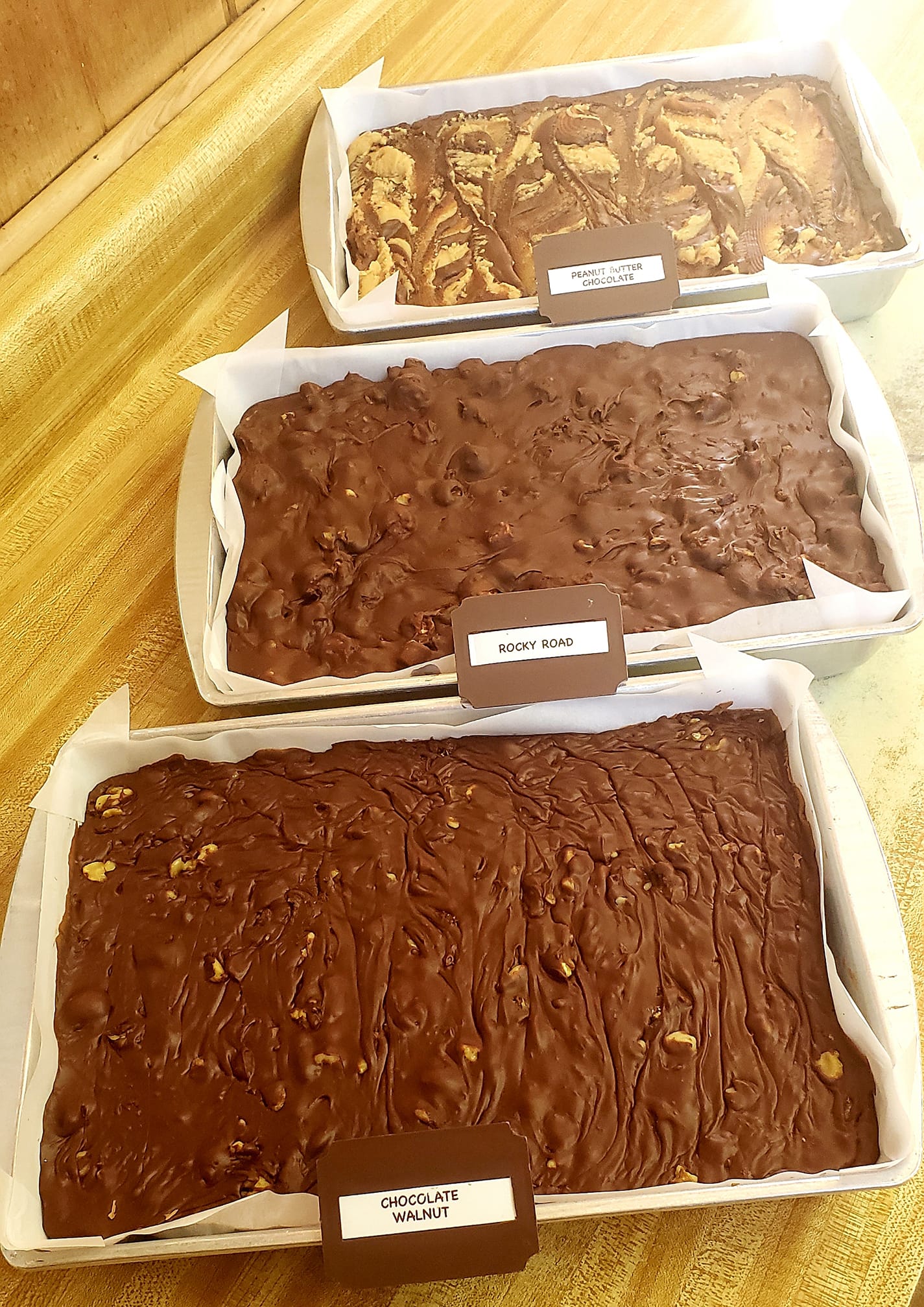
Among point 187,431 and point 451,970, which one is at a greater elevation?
point 187,431

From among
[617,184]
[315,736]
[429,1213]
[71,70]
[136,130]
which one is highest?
[71,70]

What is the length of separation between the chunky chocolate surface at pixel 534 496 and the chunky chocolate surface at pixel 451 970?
245 mm

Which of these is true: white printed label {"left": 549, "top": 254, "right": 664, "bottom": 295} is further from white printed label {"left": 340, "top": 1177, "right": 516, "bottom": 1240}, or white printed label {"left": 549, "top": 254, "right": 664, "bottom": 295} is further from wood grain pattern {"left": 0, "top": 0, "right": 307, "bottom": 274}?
white printed label {"left": 340, "top": 1177, "right": 516, "bottom": 1240}

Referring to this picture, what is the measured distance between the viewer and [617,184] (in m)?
2.37

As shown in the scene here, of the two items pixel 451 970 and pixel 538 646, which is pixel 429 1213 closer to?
pixel 451 970

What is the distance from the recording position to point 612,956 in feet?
4.71

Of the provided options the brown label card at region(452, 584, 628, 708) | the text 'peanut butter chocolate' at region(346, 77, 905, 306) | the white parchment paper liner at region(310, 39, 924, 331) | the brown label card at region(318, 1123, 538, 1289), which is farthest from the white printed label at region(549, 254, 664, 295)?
the brown label card at region(318, 1123, 538, 1289)

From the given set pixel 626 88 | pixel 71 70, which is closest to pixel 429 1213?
pixel 71 70

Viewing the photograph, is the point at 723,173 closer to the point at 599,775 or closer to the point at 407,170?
the point at 407,170

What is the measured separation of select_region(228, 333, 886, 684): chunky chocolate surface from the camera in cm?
177

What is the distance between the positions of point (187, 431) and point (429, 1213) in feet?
5.21

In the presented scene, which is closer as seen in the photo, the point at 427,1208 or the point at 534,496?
the point at 427,1208

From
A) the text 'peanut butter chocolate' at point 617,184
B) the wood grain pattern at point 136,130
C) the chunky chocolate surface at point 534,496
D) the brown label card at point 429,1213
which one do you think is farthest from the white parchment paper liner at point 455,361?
the brown label card at point 429,1213

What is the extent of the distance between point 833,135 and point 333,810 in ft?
6.32
